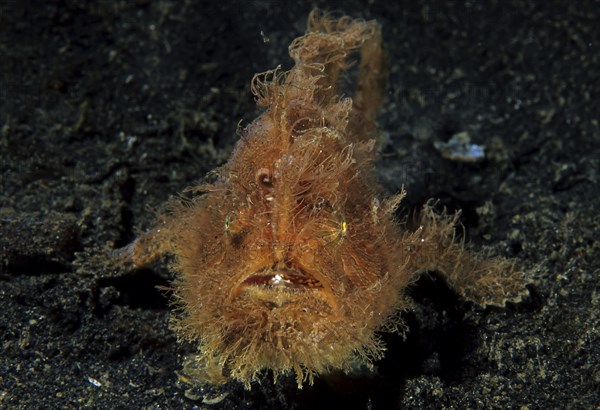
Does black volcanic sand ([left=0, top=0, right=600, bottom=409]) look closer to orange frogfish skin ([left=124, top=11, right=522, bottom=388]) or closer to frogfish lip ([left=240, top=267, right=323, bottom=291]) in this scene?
orange frogfish skin ([left=124, top=11, right=522, bottom=388])

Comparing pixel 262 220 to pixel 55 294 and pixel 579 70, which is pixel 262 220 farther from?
pixel 579 70

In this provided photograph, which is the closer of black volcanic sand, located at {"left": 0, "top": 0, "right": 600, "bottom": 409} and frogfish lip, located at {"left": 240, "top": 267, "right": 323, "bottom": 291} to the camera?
frogfish lip, located at {"left": 240, "top": 267, "right": 323, "bottom": 291}

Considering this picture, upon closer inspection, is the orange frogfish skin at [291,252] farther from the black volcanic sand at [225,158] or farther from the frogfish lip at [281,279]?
the black volcanic sand at [225,158]

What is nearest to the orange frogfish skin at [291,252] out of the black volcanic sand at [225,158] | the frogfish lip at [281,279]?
the frogfish lip at [281,279]

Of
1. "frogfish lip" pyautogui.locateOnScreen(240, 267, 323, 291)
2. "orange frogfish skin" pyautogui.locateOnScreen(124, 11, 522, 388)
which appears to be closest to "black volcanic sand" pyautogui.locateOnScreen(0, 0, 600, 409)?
"orange frogfish skin" pyautogui.locateOnScreen(124, 11, 522, 388)

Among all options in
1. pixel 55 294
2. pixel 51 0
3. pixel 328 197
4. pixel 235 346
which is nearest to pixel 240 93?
pixel 51 0

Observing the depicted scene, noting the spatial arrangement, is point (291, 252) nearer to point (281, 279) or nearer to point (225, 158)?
point (281, 279)

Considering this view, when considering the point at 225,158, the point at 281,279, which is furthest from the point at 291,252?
the point at 225,158
